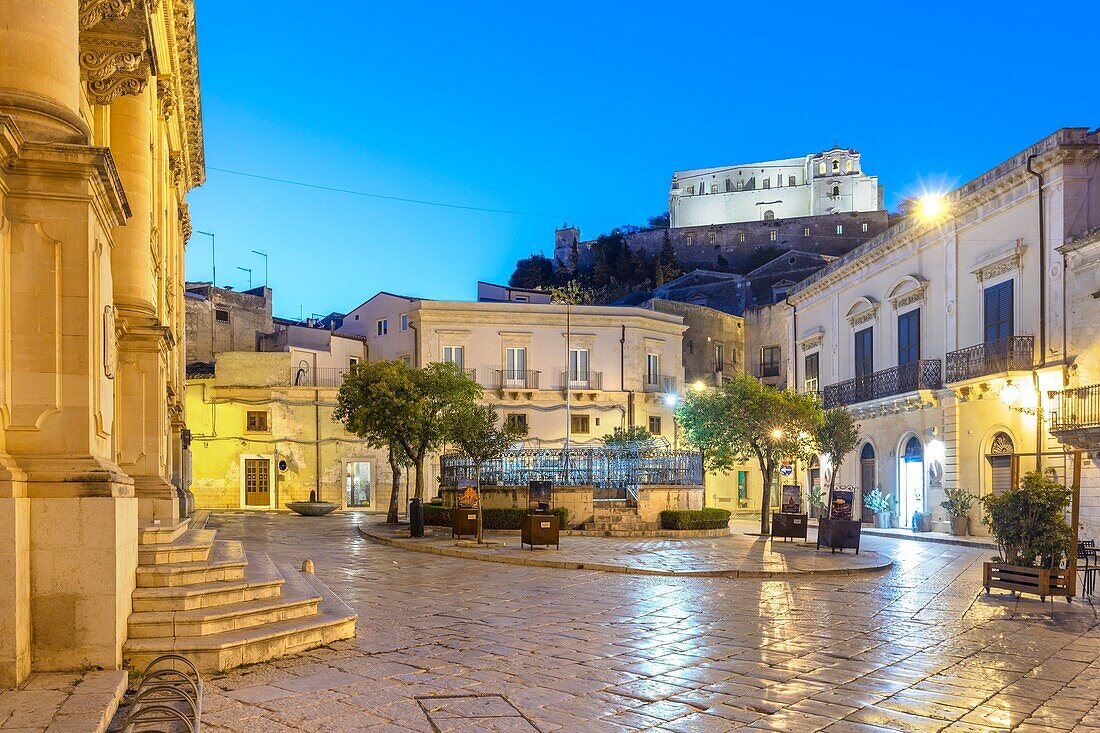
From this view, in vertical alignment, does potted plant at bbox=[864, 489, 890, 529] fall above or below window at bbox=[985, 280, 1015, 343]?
below

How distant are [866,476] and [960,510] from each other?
739 centimetres

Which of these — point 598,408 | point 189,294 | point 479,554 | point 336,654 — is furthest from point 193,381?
point 336,654

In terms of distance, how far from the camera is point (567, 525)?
24516 mm

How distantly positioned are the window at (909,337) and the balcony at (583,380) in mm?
15610

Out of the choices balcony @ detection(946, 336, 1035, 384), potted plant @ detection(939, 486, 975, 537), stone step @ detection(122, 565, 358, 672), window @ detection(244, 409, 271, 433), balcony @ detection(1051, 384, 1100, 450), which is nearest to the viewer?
stone step @ detection(122, 565, 358, 672)

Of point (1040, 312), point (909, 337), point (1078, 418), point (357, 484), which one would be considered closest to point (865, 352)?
point (909, 337)

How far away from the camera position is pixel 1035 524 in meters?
12.1

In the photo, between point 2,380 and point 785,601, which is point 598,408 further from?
point 2,380

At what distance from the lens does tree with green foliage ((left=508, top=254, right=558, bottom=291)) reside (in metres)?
89.9

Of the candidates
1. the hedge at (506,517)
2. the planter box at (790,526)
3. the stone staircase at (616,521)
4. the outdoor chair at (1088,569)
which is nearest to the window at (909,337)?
the planter box at (790,526)

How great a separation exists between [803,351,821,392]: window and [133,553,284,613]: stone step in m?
32.3

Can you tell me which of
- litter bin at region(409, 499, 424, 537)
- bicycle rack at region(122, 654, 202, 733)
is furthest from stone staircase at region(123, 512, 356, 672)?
litter bin at region(409, 499, 424, 537)

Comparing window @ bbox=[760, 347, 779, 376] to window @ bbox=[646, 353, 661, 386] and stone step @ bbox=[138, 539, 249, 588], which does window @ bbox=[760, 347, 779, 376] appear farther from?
stone step @ bbox=[138, 539, 249, 588]

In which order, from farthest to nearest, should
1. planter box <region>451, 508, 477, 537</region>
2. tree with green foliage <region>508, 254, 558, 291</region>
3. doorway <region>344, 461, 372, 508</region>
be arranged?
tree with green foliage <region>508, 254, 558, 291</region>
doorway <region>344, 461, 372, 508</region>
planter box <region>451, 508, 477, 537</region>
